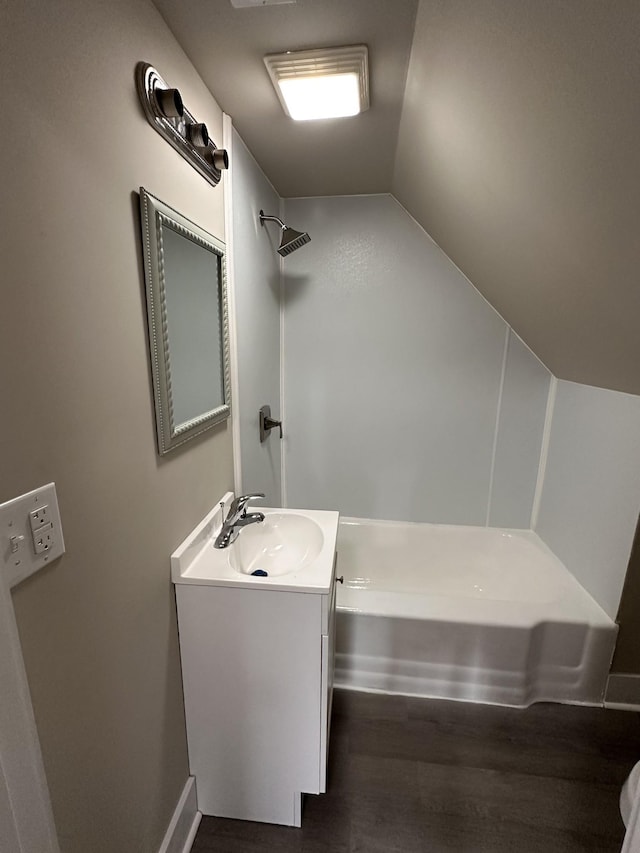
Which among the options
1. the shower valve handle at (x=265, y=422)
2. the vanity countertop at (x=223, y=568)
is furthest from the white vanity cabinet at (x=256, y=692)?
the shower valve handle at (x=265, y=422)

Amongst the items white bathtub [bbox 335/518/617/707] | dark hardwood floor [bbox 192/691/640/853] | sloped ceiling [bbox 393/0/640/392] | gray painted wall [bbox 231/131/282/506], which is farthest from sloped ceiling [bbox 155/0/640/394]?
dark hardwood floor [bbox 192/691/640/853]

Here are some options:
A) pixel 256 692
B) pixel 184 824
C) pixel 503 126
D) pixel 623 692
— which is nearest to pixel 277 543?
pixel 256 692

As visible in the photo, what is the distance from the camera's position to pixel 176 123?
3.32ft

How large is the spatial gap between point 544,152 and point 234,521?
55.9 inches

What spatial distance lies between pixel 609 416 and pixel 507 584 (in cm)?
108

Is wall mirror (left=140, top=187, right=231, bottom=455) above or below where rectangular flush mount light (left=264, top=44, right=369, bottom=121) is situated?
below

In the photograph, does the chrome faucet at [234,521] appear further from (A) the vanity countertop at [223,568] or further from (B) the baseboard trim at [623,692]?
(B) the baseboard trim at [623,692]

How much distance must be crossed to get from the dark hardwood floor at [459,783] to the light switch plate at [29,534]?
1.26m

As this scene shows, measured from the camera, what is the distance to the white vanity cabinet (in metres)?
1.12

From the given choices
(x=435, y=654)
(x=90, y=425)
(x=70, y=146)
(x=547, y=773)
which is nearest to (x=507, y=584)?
(x=435, y=654)

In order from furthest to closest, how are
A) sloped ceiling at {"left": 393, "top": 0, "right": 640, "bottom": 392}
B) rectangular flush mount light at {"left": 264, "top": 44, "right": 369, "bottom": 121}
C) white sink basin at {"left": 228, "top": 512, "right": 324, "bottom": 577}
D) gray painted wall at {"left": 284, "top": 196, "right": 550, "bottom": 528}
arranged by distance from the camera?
gray painted wall at {"left": 284, "top": 196, "right": 550, "bottom": 528}
white sink basin at {"left": 228, "top": 512, "right": 324, "bottom": 577}
rectangular flush mount light at {"left": 264, "top": 44, "right": 369, "bottom": 121}
sloped ceiling at {"left": 393, "top": 0, "right": 640, "bottom": 392}

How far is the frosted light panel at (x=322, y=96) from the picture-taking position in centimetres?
119

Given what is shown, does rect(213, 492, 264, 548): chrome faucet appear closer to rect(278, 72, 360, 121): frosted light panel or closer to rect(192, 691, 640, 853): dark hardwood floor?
rect(192, 691, 640, 853): dark hardwood floor

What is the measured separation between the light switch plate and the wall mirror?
36 cm
